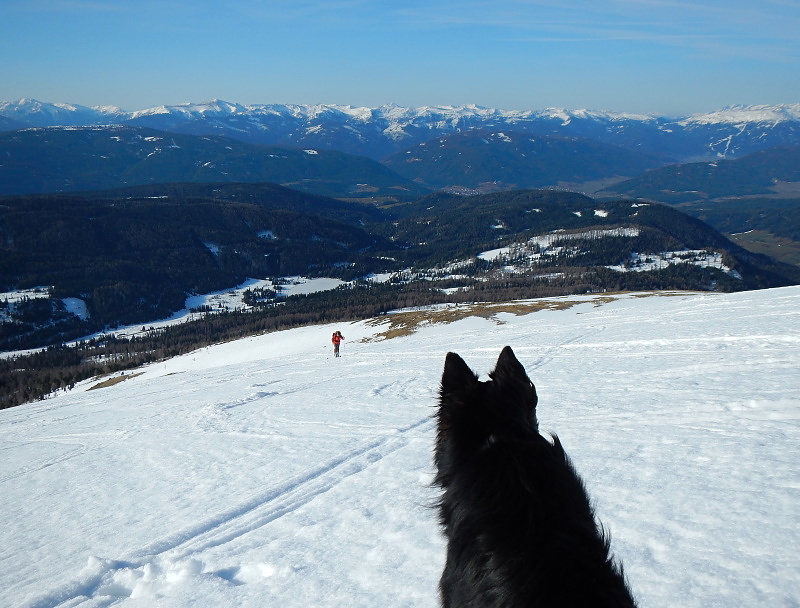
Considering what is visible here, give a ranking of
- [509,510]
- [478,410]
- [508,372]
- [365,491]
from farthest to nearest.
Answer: [365,491]
[508,372]
[478,410]
[509,510]

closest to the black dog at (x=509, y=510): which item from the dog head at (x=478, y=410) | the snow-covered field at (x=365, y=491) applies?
the dog head at (x=478, y=410)

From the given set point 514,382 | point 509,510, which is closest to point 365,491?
point 514,382

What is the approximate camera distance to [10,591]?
6.61 metres

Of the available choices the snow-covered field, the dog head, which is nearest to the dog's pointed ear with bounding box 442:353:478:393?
the dog head

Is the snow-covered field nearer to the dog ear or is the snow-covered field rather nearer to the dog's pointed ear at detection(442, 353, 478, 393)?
the dog ear

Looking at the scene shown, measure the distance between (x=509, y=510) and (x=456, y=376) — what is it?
74cm

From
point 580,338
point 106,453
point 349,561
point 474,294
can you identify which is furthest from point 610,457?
point 474,294

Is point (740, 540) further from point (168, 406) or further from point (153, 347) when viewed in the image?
point (153, 347)

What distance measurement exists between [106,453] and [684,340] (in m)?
23.2

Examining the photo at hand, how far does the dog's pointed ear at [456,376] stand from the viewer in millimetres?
2727

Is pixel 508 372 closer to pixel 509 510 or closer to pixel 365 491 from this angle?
pixel 509 510

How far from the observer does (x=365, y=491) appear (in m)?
8.36

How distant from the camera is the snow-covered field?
5.34 metres

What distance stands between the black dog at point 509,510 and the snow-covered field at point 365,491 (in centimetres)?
297
